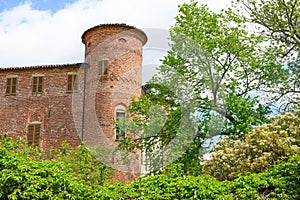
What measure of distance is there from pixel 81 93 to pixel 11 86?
492 centimetres

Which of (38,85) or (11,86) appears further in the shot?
(11,86)

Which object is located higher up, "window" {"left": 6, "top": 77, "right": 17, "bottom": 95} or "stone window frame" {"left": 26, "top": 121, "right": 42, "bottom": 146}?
"window" {"left": 6, "top": 77, "right": 17, "bottom": 95}

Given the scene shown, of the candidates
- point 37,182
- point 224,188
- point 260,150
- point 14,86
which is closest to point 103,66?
point 14,86

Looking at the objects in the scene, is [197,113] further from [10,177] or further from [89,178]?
[10,177]

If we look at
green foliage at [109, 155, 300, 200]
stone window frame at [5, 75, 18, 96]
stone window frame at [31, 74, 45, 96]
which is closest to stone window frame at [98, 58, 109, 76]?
stone window frame at [31, 74, 45, 96]

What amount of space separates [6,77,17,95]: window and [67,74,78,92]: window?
357 cm

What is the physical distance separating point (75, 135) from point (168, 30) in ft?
27.8

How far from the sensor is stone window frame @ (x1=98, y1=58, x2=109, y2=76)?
24.2m

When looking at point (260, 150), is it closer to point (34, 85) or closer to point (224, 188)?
point (224, 188)

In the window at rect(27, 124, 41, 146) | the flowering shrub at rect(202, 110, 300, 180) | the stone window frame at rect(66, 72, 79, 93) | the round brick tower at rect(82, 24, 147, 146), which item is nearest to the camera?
the flowering shrub at rect(202, 110, 300, 180)

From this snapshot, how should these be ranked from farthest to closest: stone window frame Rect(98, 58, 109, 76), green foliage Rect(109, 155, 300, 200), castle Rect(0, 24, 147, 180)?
1. stone window frame Rect(98, 58, 109, 76)
2. castle Rect(0, 24, 147, 180)
3. green foliage Rect(109, 155, 300, 200)

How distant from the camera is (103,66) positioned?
24.3 m

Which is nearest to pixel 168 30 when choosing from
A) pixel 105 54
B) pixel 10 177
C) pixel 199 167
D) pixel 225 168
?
pixel 105 54

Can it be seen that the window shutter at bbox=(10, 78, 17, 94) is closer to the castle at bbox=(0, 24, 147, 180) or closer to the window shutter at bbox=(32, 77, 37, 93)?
the castle at bbox=(0, 24, 147, 180)
